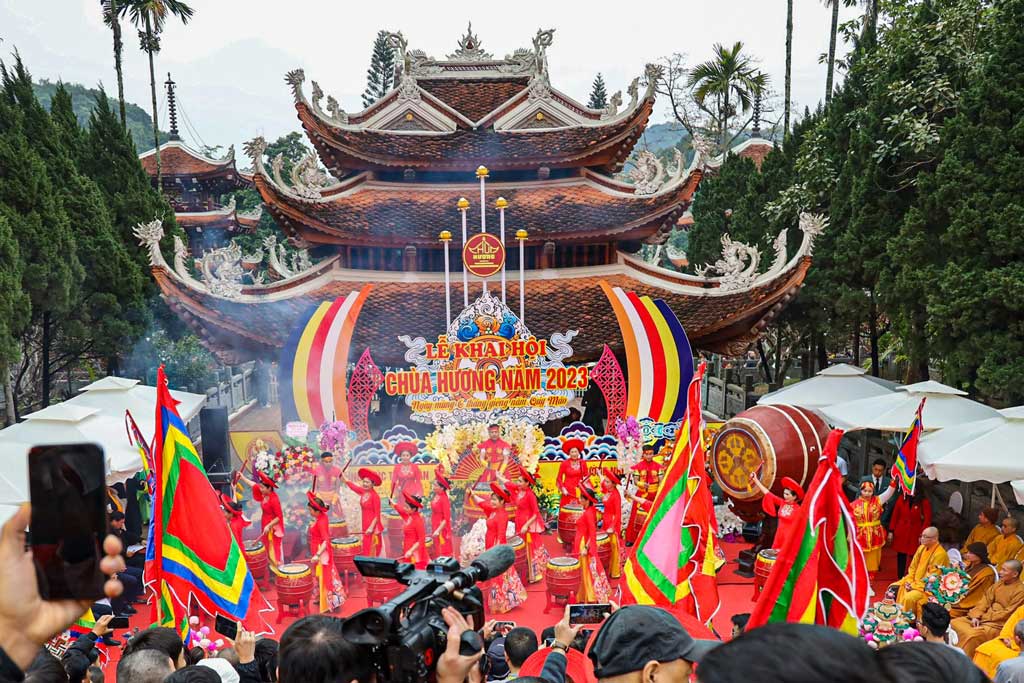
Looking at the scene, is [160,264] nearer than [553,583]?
No

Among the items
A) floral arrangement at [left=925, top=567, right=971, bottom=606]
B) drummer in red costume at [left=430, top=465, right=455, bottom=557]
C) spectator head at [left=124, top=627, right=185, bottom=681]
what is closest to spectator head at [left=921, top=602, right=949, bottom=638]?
floral arrangement at [left=925, top=567, right=971, bottom=606]

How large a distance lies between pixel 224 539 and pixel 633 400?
6312 millimetres

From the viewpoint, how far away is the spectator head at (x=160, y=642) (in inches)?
146

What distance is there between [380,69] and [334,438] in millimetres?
28587

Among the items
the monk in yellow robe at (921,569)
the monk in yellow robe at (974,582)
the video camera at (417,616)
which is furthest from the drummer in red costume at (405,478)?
the video camera at (417,616)

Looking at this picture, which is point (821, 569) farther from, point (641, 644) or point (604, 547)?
point (604, 547)

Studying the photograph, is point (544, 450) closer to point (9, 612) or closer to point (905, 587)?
point (905, 587)

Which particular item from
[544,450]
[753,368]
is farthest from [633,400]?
[753,368]

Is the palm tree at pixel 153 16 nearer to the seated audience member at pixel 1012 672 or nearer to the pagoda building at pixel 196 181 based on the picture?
the pagoda building at pixel 196 181

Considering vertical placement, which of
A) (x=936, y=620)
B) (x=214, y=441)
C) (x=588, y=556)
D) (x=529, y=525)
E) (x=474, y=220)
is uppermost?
(x=474, y=220)

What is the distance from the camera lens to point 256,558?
8625 millimetres

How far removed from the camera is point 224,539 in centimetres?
579

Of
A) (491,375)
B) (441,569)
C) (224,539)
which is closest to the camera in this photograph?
(441,569)

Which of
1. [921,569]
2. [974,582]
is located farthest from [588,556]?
[974,582]
